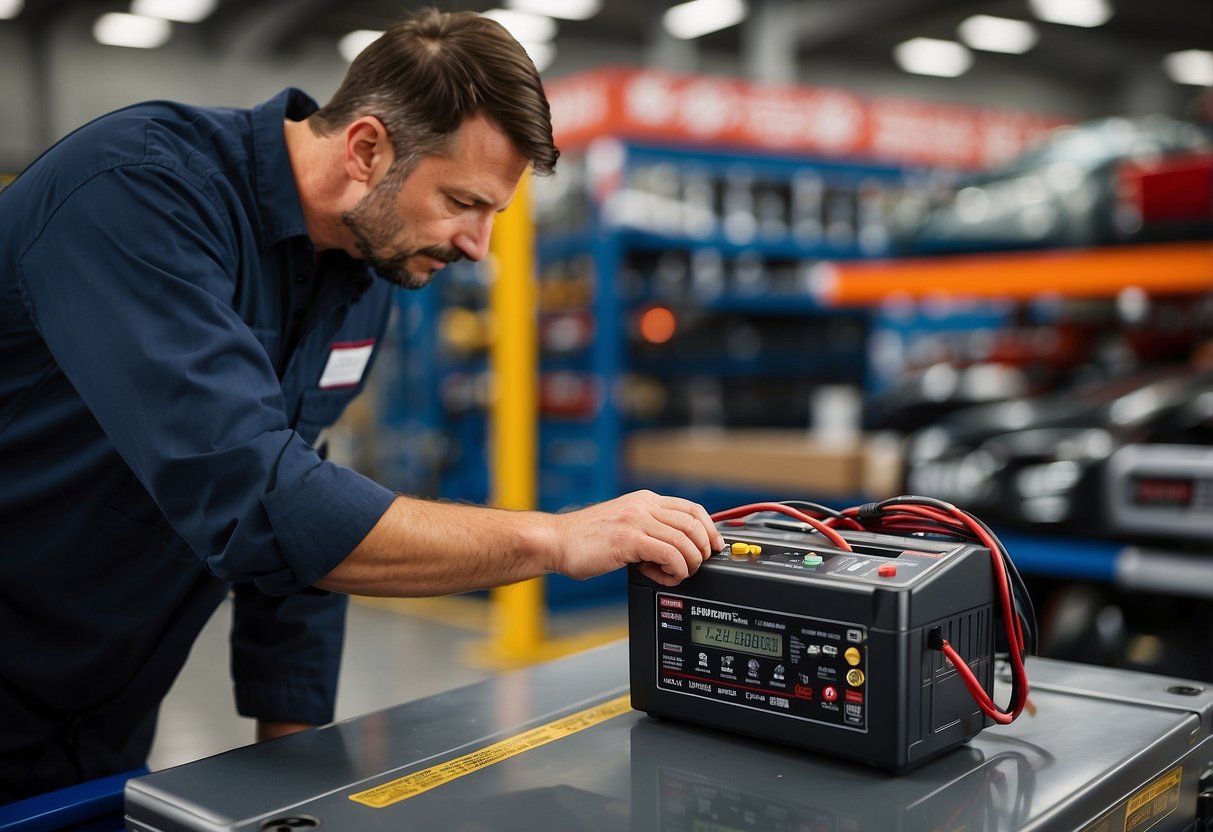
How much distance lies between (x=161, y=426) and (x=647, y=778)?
51 centimetres

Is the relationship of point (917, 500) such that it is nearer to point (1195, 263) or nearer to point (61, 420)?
point (61, 420)

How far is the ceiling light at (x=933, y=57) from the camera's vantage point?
1309 cm

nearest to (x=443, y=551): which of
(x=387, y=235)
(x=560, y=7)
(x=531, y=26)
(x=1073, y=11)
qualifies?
(x=387, y=235)

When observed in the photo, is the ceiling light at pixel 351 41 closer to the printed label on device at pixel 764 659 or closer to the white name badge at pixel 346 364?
the white name badge at pixel 346 364

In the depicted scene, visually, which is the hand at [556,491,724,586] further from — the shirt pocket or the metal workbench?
the shirt pocket

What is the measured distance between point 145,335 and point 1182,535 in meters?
1.71

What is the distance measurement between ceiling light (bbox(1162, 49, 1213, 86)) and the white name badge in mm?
14753

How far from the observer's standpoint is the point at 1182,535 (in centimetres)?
192

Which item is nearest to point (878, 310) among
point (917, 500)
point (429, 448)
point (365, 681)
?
point (429, 448)

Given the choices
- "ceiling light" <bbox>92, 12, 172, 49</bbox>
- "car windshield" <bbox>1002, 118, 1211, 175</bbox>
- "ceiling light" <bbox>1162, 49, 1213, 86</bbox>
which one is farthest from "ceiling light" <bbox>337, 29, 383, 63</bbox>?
"car windshield" <bbox>1002, 118, 1211, 175</bbox>

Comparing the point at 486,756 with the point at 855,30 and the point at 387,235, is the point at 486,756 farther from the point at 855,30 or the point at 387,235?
the point at 855,30

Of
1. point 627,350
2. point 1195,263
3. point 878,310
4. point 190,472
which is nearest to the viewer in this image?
point 190,472

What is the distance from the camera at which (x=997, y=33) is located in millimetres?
12477

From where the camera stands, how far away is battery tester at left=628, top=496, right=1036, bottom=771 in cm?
88
